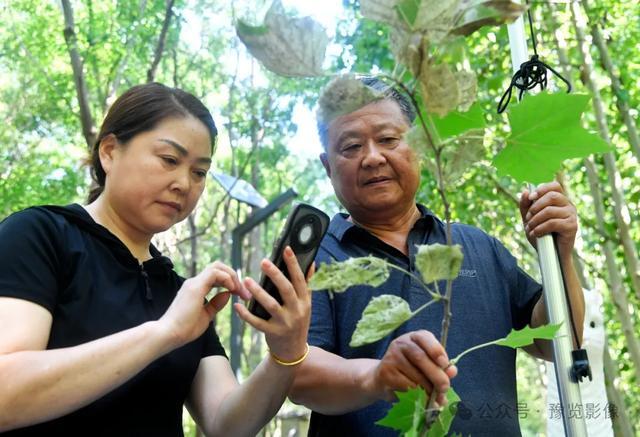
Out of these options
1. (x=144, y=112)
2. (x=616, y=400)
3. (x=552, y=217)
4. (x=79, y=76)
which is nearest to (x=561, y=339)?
(x=552, y=217)

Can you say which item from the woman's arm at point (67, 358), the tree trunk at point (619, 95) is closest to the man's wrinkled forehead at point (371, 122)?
the woman's arm at point (67, 358)

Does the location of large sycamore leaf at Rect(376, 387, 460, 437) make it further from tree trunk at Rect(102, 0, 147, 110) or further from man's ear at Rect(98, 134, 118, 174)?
tree trunk at Rect(102, 0, 147, 110)

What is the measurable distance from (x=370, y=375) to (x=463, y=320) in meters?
0.58

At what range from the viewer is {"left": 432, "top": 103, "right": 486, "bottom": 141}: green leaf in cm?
98

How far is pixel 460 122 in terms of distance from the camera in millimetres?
985

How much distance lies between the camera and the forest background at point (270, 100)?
5789mm

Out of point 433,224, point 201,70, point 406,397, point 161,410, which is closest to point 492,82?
point 433,224

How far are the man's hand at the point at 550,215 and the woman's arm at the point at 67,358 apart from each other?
0.69m

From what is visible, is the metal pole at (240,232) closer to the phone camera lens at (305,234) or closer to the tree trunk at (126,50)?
the tree trunk at (126,50)

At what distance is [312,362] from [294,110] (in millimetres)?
8619

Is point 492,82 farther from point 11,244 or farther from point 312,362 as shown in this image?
point 11,244

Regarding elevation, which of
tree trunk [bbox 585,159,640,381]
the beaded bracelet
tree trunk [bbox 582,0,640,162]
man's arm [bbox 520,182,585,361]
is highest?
tree trunk [bbox 582,0,640,162]

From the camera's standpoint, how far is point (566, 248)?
5.41 feet

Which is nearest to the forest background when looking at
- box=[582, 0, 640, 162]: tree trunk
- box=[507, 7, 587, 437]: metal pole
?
box=[582, 0, 640, 162]: tree trunk
